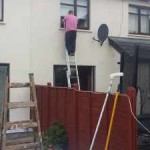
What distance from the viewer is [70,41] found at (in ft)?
46.0

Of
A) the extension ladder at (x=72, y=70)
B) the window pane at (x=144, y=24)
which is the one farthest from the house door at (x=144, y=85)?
the window pane at (x=144, y=24)

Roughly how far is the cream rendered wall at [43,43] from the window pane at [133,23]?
1.16 metres

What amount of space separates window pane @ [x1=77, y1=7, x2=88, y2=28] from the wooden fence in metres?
3.43

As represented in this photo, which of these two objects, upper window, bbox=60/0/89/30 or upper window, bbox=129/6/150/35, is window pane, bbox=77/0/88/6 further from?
upper window, bbox=129/6/150/35

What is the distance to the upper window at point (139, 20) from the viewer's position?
16531 mm

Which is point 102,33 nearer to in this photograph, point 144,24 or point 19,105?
point 144,24

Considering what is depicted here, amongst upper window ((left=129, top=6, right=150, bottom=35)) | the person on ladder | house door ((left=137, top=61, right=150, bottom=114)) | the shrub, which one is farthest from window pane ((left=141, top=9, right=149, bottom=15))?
the shrub

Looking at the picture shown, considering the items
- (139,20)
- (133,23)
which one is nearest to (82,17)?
(133,23)

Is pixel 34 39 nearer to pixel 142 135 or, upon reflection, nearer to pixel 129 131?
pixel 142 135

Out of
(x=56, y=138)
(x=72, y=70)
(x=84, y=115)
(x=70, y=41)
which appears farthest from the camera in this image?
(x=72, y=70)

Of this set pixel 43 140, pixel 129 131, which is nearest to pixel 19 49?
pixel 43 140

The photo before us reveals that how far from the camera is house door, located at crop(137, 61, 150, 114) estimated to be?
958cm

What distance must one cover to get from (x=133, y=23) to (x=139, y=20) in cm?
31

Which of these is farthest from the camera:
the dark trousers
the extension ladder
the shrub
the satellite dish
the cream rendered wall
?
the satellite dish
